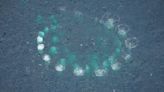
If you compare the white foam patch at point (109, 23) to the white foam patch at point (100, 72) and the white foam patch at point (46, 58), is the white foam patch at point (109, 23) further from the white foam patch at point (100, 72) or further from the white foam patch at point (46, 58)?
the white foam patch at point (46, 58)

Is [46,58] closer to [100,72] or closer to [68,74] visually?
[68,74]

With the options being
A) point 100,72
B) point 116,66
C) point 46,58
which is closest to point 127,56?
point 116,66

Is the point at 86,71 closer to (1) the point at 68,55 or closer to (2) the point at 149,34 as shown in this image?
(1) the point at 68,55

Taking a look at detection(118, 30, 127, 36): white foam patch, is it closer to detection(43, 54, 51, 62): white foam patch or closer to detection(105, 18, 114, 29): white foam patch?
detection(105, 18, 114, 29): white foam patch

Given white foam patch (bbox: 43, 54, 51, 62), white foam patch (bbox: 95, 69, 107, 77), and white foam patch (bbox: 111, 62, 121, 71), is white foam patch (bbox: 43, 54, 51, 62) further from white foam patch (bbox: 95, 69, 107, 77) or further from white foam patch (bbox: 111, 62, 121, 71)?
white foam patch (bbox: 111, 62, 121, 71)

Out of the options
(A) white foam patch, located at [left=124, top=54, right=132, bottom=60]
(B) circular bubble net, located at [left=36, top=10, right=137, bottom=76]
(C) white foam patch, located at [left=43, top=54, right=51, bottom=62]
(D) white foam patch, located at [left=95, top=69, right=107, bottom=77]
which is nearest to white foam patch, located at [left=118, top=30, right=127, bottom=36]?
(B) circular bubble net, located at [left=36, top=10, right=137, bottom=76]

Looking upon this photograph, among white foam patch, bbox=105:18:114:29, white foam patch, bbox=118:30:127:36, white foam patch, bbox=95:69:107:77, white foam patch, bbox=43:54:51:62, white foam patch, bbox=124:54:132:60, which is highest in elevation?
white foam patch, bbox=105:18:114:29

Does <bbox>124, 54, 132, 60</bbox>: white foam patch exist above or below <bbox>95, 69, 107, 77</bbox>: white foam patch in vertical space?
above
